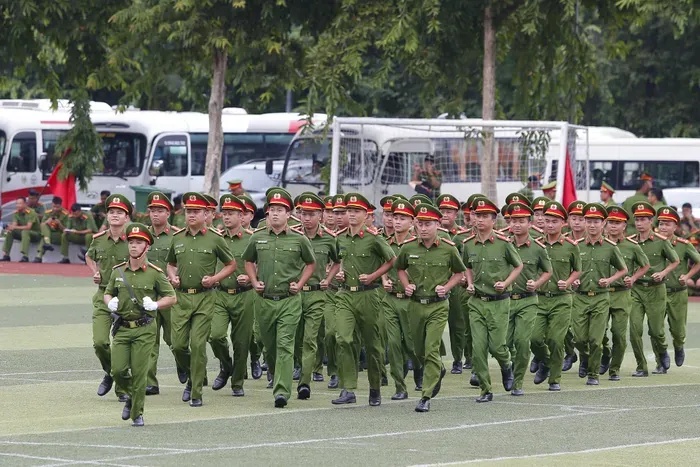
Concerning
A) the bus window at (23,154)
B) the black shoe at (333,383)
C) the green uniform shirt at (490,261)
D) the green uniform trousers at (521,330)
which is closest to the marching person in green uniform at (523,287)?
the green uniform trousers at (521,330)

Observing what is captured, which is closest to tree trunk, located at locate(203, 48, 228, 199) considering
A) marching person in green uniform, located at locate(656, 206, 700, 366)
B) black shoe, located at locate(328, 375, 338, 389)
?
marching person in green uniform, located at locate(656, 206, 700, 366)

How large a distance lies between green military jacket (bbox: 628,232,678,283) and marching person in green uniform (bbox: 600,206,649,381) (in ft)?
0.91

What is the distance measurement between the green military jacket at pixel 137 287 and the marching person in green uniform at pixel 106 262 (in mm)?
1304

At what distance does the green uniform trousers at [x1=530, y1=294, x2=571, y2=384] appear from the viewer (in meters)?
15.2

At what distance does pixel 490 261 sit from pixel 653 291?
3.30m

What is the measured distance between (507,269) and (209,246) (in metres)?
2.80

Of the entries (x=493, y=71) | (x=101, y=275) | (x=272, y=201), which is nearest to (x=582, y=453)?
(x=272, y=201)

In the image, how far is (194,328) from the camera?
13.6 m

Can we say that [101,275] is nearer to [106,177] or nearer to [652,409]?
[652,409]

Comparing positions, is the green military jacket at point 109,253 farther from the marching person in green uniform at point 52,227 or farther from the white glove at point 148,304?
the marching person in green uniform at point 52,227

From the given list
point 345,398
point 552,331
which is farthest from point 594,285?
point 345,398

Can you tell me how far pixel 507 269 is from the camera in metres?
14.3

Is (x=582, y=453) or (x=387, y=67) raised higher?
(x=387, y=67)

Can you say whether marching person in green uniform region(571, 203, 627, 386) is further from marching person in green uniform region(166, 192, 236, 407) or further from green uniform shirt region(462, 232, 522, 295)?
marching person in green uniform region(166, 192, 236, 407)
